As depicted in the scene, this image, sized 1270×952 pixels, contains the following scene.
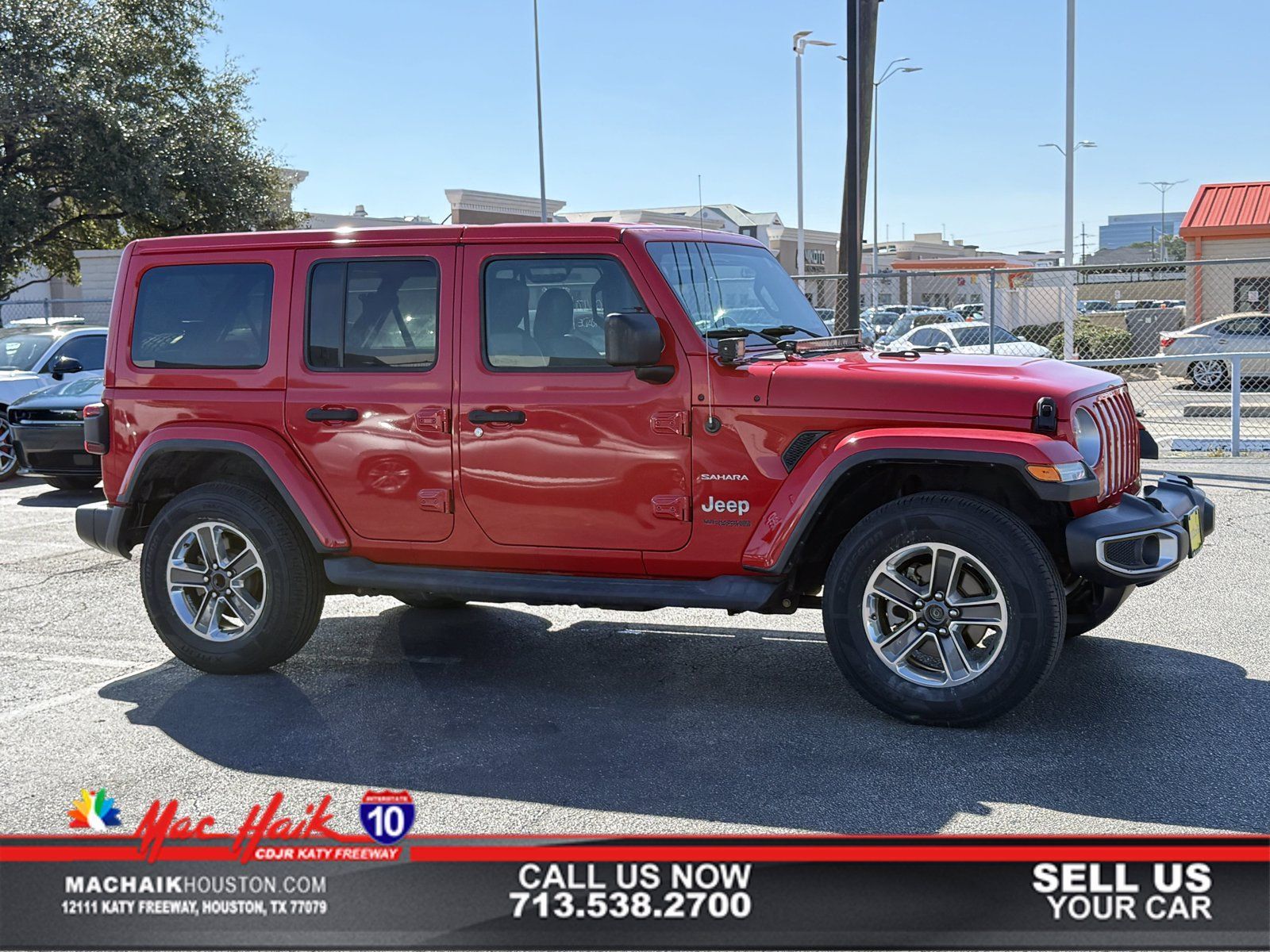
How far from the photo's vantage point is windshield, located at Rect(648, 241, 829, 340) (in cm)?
530

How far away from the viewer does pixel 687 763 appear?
4559 mm

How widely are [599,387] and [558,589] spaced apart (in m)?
0.86

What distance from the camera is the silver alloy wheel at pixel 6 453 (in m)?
13.3

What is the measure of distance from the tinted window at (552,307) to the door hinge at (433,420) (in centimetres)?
30

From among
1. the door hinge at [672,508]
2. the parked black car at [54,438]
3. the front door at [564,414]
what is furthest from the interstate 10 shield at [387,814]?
the parked black car at [54,438]

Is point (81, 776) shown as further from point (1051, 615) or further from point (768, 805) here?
point (1051, 615)

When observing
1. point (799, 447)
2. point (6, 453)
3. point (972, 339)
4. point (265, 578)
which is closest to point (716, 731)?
point (799, 447)

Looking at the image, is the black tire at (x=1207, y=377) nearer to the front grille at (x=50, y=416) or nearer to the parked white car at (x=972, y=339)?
the parked white car at (x=972, y=339)

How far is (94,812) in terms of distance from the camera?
4191 mm

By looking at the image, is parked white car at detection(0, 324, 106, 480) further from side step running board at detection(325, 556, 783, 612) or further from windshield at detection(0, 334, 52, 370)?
side step running board at detection(325, 556, 783, 612)

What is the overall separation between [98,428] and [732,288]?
3152 mm

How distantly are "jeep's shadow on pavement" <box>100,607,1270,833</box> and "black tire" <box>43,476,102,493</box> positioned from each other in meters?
7.10

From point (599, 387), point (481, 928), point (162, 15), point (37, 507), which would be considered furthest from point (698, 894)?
point (162, 15)

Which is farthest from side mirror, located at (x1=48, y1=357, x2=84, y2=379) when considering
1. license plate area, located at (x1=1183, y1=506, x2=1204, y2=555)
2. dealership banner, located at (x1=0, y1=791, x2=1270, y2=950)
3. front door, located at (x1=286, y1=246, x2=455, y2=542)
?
license plate area, located at (x1=1183, y1=506, x2=1204, y2=555)
